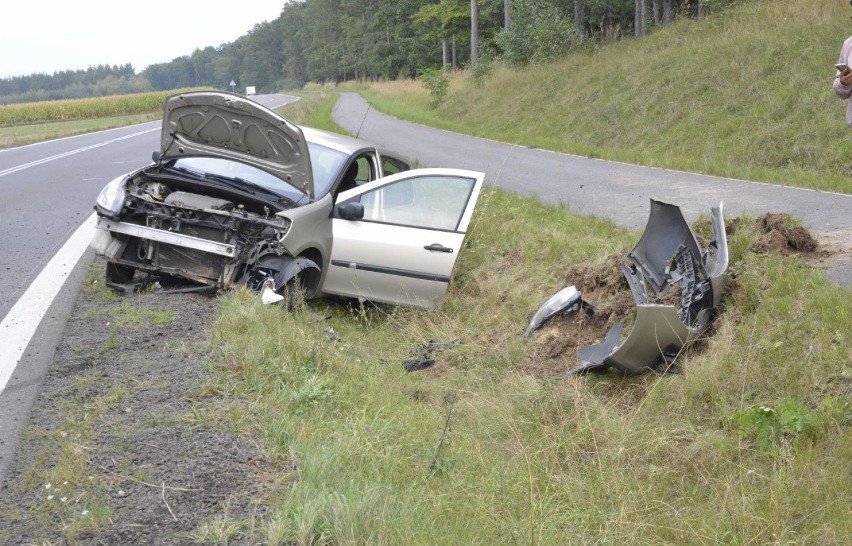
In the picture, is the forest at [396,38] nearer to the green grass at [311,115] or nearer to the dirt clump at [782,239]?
the green grass at [311,115]

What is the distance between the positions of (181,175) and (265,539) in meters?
5.16

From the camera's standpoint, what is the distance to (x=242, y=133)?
7.22 meters

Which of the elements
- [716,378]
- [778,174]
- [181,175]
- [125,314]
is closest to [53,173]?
[181,175]

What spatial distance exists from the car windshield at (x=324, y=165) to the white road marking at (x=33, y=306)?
248 centimetres

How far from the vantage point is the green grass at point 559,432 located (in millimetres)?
3689

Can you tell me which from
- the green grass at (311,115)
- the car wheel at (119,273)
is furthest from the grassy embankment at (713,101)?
the car wheel at (119,273)

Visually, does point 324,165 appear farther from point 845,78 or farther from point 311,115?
point 311,115

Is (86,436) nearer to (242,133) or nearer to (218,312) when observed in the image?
(218,312)

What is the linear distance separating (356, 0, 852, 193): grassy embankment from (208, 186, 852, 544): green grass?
656cm

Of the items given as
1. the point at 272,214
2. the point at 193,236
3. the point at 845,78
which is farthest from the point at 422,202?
the point at 845,78

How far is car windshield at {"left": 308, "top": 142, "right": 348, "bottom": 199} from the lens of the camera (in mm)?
7852

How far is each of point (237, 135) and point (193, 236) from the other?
98cm

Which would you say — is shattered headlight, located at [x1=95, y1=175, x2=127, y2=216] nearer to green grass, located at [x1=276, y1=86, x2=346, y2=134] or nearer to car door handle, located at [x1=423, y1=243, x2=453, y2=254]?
car door handle, located at [x1=423, y1=243, x2=453, y2=254]

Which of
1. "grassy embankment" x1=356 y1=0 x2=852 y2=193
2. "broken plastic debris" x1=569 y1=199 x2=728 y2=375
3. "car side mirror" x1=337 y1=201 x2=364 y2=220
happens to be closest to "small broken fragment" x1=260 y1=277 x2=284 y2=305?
"car side mirror" x1=337 y1=201 x2=364 y2=220
